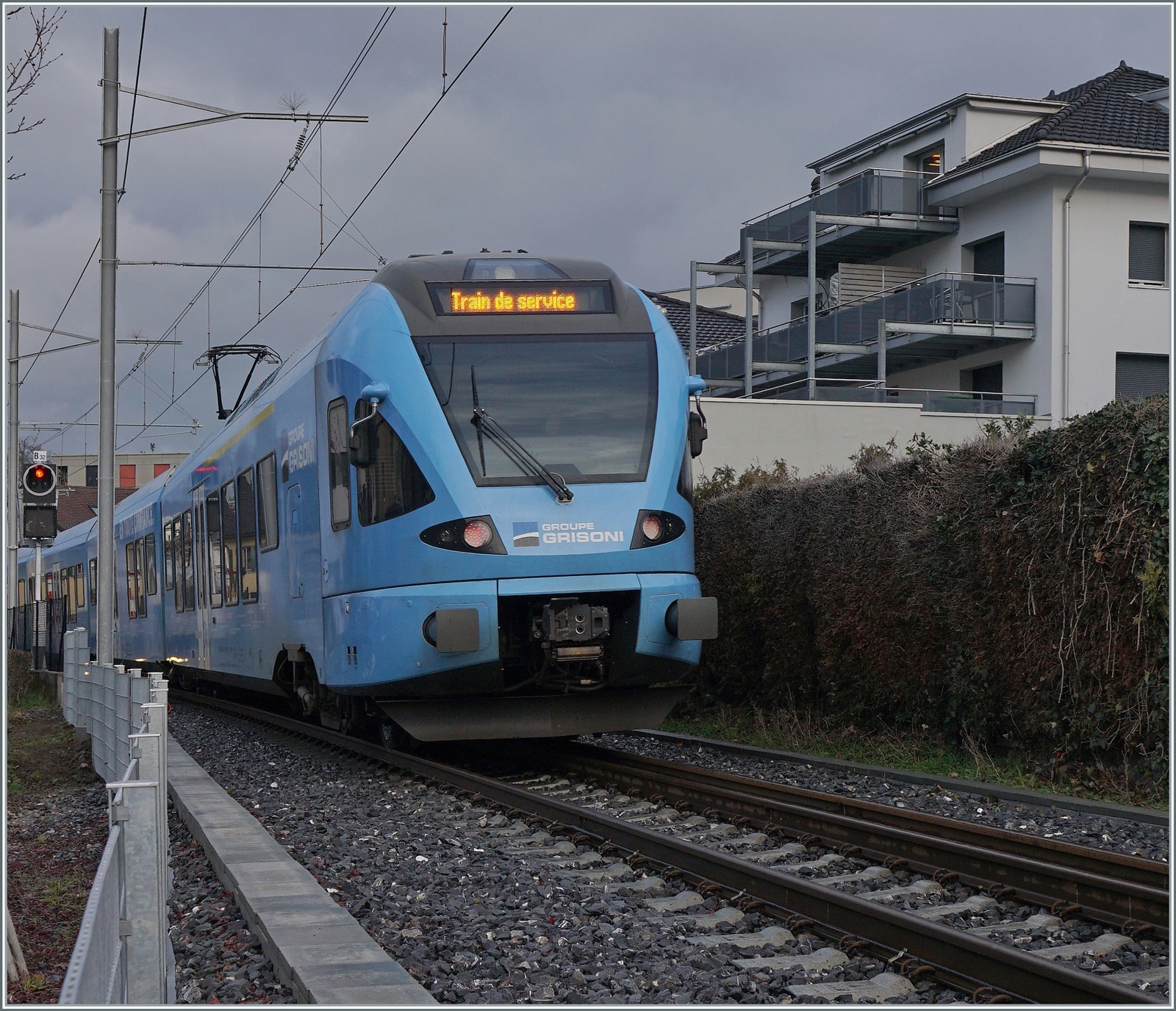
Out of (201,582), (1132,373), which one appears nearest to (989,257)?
(1132,373)

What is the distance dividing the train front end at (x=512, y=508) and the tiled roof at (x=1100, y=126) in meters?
21.7

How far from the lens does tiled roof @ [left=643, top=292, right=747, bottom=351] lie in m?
43.7

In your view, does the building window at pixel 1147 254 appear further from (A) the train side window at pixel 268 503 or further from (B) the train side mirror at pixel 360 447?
(B) the train side mirror at pixel 360 447

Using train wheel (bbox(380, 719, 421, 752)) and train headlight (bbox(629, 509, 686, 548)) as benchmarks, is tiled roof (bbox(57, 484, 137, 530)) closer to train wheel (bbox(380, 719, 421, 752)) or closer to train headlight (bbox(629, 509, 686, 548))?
train wheel (bbox(380, 719, 421, 752))

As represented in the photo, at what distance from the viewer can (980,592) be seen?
10.6m

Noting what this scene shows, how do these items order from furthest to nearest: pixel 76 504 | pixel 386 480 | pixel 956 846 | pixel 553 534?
pixel 76 504 → pixel 386 480 → pixel 553 534 → pixel 956 846

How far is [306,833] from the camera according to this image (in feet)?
28.3

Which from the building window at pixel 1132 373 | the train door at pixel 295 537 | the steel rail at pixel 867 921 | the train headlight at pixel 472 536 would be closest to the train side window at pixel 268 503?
the train door at pixel 295 537

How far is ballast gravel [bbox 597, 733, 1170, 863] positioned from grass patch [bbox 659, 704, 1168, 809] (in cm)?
44

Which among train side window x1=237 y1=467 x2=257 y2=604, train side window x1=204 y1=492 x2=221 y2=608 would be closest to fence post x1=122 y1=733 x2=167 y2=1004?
train side window x1=237 y1=467 x2=257 y2=604

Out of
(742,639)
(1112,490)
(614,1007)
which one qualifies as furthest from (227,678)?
(614,1007)

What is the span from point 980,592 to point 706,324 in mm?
34695

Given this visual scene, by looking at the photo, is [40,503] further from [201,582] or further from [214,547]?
[214,547]

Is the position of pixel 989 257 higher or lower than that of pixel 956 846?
higher
